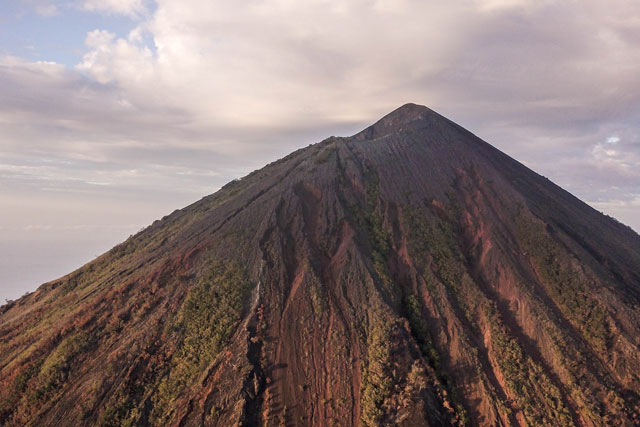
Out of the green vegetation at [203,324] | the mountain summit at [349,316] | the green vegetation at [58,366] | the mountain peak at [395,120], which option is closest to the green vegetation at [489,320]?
the mountain summit at [349,316]

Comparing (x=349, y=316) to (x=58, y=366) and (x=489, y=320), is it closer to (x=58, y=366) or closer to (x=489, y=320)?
(x=489, y=320)

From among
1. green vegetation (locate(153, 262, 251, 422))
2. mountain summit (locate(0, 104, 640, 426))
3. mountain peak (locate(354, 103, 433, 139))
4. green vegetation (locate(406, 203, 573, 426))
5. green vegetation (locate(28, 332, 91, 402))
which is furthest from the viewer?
mountain peak (locate(354, 103, 433, 139))

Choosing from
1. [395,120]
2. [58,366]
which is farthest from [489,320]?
[395,120]

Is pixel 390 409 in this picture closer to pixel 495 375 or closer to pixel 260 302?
pixel 495 375

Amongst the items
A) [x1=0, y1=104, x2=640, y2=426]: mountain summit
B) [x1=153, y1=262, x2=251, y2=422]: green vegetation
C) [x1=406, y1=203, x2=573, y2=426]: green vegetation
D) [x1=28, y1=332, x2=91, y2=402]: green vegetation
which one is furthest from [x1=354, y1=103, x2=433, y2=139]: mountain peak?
[x1=28, y1=332, x2=91, y2=402]: green vegetation

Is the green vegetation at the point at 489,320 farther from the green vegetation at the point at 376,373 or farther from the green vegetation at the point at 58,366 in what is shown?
the green vegetation at the point at 58,366

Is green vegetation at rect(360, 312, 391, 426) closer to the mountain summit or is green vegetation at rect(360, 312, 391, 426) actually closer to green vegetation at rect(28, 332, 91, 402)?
the mountain summit
